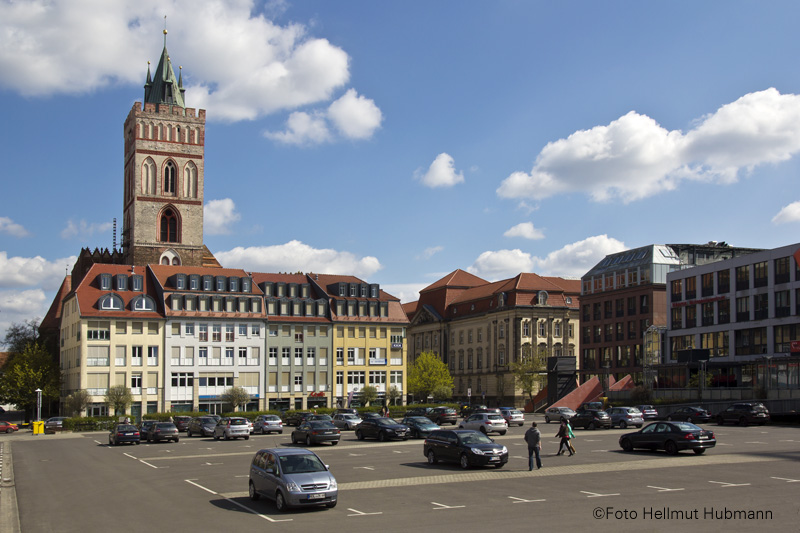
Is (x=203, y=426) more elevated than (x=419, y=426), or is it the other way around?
(x=419, y=426)

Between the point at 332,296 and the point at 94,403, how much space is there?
3033 cm

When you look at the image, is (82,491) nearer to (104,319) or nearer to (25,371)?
(104,319)

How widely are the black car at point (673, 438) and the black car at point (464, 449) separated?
7.87 metres

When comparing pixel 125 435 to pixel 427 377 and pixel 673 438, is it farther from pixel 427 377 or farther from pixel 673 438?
pixel 427 377

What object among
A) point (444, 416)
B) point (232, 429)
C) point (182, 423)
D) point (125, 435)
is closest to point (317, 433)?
point (232, 429)

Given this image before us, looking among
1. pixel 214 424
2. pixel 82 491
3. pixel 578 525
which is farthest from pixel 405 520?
pixel 214 424

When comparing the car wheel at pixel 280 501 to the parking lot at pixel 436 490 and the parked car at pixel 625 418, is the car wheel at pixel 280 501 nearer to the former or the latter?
the parking lot at pixel 436 490

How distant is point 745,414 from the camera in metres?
53.3

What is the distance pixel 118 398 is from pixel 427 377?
4462 cm

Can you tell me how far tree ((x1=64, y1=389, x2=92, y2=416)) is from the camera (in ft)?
262

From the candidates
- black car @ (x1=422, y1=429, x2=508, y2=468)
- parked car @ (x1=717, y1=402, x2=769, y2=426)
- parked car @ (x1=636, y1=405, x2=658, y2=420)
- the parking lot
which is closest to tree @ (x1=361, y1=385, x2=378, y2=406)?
parked car @ (x1=636, y1=405, x2=658, y2=420)

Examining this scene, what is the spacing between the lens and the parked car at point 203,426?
54.9 meters

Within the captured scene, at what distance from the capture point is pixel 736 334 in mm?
81812

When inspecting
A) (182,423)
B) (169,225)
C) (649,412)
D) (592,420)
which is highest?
(169,225)
